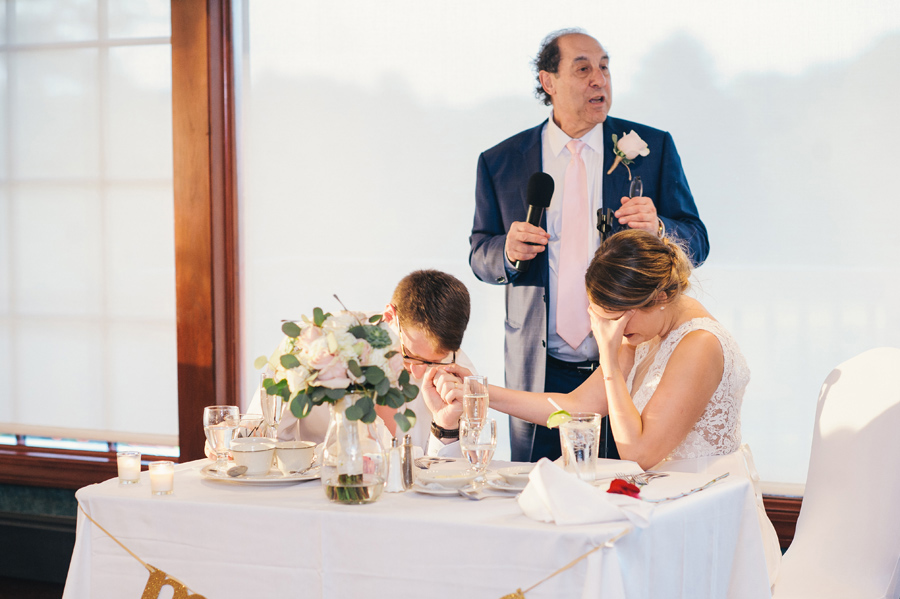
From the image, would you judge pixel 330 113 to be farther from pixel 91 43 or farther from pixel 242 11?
pixel 91 43

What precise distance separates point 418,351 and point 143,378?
174 centimetres

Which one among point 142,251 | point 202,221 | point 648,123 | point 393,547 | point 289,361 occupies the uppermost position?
point 648,123

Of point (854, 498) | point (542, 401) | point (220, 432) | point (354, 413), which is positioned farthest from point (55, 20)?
point (854, 498)

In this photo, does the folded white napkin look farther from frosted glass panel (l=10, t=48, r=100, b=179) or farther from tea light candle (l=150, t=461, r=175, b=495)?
frosted glass panel (l=10, t=48, r=100, b=179)

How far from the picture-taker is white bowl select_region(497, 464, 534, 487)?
1679 mm

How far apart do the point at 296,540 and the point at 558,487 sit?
1.59 ft

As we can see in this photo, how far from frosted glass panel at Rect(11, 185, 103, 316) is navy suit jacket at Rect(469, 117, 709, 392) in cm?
167

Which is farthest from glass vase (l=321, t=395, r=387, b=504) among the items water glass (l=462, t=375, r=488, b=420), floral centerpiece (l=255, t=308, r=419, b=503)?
water glass (l=462, t=375, r=488, b=420)

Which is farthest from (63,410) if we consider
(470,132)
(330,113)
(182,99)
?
(470,132)

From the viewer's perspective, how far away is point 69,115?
3.57 metres

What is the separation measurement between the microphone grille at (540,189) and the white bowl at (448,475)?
111 cm

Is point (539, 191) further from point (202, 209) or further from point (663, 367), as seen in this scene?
point (202, 209)

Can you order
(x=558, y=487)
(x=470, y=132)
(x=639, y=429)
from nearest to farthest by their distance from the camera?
(x=558, y=487) < (x=639, y=429) < (x=470, y=132)

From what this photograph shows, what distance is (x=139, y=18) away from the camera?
3.48 metres
